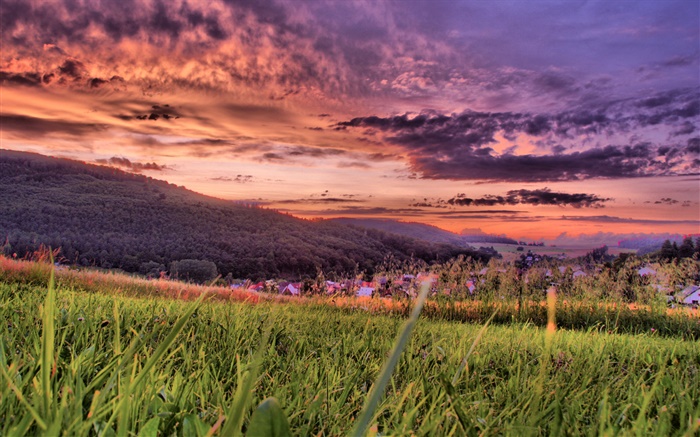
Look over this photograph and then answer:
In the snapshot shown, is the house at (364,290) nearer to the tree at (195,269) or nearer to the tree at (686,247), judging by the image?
the tree at (686,247)

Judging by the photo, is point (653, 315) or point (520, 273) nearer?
point (653, 315)

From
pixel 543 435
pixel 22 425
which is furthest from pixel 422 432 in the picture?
pixel 22 425

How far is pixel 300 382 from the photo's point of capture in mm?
2053

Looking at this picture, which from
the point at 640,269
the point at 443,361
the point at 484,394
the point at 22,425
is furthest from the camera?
the point at 640,269

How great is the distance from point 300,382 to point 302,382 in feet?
0.04

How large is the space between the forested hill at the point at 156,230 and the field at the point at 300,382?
1572 inches

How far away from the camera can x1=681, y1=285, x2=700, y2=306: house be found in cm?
875

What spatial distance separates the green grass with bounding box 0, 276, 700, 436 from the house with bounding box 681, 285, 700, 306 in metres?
5.92

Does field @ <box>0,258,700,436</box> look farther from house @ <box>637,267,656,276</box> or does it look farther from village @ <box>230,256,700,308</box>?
house @ <box>637,267,656,276</box>

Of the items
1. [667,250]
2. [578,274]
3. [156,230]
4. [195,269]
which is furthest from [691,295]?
[156,230]

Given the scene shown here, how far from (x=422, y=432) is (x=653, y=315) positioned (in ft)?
27.5

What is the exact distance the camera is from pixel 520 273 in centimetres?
1061

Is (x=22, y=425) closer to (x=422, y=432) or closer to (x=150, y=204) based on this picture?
(x=422, y=432)

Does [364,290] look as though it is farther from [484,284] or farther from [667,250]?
[667,250]
